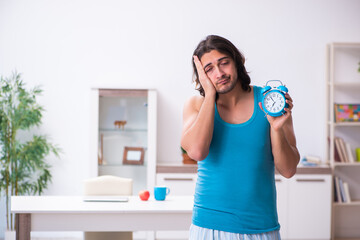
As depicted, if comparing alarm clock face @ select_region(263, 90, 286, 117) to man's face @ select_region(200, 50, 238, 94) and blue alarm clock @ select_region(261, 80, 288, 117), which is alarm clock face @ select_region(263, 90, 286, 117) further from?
man's face @ select_region(200, 50, 238, 94)

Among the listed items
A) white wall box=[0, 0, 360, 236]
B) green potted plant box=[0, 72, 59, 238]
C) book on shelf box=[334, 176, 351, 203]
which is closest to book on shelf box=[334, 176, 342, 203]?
book on shelf box=[334, 176, 351, 203]

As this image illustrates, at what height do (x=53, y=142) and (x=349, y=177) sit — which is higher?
(x=53, y=142)

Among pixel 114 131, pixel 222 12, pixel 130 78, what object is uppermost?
pixel 222 12

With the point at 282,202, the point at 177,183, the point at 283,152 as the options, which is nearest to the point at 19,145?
the point at 177,183

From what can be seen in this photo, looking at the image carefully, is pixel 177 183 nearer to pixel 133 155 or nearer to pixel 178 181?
pixel 178 181

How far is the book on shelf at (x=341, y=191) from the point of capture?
4.52 m

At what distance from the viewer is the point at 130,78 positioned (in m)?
4.67

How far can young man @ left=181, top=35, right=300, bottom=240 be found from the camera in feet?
4.46

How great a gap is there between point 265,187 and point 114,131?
3198 millimetres

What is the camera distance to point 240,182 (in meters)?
1.37

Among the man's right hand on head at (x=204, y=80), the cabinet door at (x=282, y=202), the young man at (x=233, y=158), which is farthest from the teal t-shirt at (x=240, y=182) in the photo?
the cabinet door at (x=282, y=202)

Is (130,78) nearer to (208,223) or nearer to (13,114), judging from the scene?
(13,114)

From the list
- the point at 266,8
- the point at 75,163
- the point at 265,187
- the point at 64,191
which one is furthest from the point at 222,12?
the point at 265,187

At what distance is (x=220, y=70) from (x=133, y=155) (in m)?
3.13
